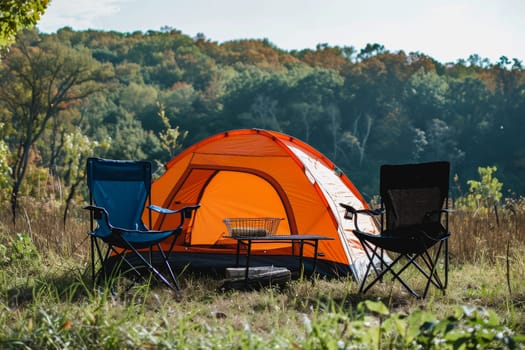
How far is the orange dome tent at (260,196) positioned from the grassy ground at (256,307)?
39 cm

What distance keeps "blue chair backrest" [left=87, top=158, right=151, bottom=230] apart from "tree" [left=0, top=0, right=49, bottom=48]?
1189mm

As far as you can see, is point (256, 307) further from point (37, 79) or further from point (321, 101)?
point (321, 101)

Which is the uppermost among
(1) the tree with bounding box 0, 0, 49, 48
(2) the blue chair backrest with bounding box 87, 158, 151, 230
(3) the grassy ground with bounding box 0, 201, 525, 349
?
(1) the tree with bounding box 0, 0, 49, 48

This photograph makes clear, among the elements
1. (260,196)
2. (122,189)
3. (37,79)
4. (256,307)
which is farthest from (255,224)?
(37,79)

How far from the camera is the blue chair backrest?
4.52 metres

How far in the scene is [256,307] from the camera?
3.74 m

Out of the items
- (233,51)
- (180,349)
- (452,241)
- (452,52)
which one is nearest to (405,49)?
(452,52)

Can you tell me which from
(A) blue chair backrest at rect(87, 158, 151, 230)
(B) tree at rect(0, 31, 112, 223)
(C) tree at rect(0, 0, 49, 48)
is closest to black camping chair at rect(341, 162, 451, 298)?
(A) blue chair backrest at rect(87, 158, 151, 230)

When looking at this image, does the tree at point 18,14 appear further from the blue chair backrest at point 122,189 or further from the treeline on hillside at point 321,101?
the treeline on hillside at point 321,101

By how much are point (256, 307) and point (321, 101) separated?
3783 centimetres

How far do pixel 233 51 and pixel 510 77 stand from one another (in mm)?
16761

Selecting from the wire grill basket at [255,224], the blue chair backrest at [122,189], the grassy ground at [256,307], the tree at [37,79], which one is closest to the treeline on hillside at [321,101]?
the tree at [37,79]

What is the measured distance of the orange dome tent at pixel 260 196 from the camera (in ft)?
16.5

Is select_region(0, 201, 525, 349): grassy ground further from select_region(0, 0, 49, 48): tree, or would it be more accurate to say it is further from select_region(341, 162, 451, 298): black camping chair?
select_region(0, 0, 49, 48): tree
